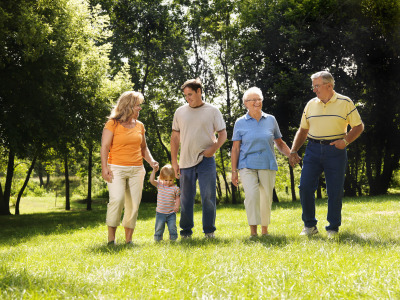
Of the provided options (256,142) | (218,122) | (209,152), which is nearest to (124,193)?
(209,152)

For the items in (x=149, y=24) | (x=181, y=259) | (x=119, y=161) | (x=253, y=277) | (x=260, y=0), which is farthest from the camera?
(x=149, y=24)

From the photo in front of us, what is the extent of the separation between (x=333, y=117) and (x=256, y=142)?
1.31m

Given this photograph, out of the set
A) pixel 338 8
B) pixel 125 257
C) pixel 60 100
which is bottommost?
pixel 125 257

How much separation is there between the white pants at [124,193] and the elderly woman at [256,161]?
5.63ft

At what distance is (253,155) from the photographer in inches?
269

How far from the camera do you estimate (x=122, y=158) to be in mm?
6512

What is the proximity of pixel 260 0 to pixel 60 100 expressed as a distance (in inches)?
550

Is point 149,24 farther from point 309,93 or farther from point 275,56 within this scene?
point 309,93

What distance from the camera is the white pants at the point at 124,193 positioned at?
6.50m

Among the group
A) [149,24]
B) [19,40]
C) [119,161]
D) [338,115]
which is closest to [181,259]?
[119,161]

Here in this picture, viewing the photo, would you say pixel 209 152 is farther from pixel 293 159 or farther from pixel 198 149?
pixel 293 159

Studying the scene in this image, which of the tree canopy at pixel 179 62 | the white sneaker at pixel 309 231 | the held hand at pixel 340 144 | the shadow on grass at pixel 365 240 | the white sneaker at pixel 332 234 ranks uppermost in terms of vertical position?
the tree canopy at pixel 179 62

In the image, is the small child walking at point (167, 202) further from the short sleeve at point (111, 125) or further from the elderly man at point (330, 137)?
the elderly man at point (330, 137)

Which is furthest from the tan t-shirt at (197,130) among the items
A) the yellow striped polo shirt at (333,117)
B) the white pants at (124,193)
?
the yellow striped polo shirt at (333,117)
